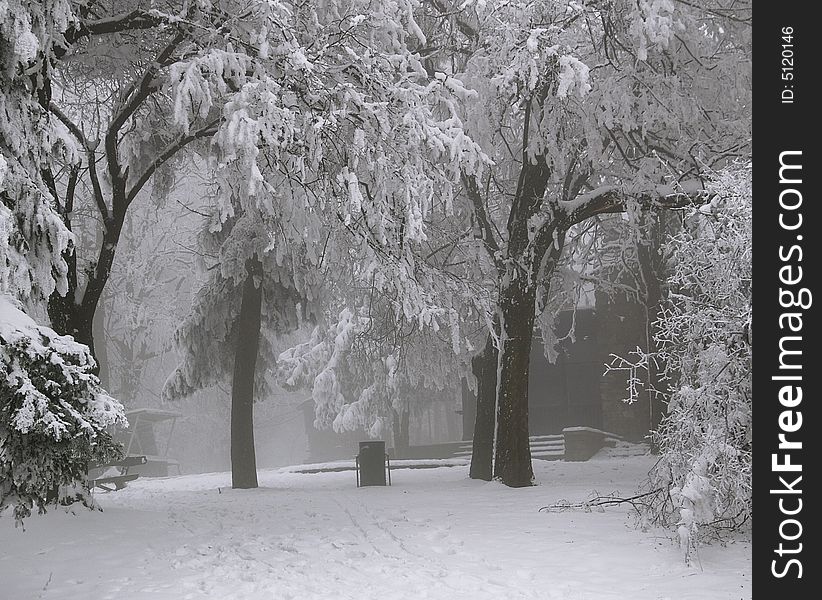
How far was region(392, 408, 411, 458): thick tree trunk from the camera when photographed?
33.2 m

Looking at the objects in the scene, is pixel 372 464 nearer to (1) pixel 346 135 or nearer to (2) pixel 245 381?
(2) pixel 245 381

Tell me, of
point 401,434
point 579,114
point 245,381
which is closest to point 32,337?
point 579,114

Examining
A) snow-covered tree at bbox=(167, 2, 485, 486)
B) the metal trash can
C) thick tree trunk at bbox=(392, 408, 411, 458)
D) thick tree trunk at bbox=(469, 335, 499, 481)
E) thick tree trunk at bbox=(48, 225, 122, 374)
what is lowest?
thick tree trunk at bbox=(392, 408, 411, 458)

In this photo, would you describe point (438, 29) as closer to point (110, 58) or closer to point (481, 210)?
point (481, 210)

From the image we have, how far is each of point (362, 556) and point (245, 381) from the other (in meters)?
9.38

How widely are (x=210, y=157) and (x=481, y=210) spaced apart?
487 cm

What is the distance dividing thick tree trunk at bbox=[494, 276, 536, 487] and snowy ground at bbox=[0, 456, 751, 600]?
74.7 inches

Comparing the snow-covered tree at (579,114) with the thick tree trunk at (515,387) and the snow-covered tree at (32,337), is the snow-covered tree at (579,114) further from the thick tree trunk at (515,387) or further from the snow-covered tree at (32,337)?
the snow-covered tree at (32,337)

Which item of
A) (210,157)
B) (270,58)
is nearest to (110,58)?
(210,157)

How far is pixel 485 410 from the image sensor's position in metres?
16.4

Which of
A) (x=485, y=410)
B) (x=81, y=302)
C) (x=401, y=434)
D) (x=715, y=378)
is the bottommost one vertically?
(x=401, y=434)
